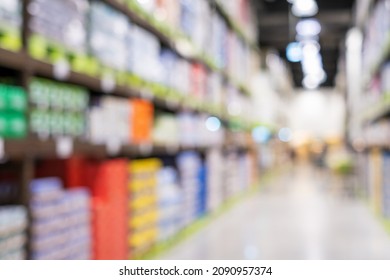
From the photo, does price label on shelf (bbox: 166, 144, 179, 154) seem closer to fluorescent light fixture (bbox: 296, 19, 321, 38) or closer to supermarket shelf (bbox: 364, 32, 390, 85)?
supermarket shelf (bbox: 364, 32, 390, 85)

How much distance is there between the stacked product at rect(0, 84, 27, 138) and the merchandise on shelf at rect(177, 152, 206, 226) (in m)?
2.62

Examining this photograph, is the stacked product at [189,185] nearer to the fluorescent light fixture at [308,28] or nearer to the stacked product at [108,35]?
the stacked product at [108,35]

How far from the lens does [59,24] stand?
250cm

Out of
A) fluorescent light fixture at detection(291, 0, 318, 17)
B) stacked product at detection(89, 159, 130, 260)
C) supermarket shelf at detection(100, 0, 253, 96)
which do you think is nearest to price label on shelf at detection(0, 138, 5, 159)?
stacked product at detection(89, 159, 130, 260)

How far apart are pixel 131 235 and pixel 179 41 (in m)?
2.01

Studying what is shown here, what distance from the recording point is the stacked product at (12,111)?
2074 mm

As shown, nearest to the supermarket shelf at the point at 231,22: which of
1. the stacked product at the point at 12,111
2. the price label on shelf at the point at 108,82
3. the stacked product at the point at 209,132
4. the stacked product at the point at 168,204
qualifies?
the stacked product at the point at 209,132

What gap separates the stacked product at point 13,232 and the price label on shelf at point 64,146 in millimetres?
380

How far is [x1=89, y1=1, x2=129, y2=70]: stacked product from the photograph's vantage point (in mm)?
2900

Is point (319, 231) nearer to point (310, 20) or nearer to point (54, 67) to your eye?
point (54, 67)

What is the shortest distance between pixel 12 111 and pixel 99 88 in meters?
0.93

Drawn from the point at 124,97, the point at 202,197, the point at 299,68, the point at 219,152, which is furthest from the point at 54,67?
the point at 299,68

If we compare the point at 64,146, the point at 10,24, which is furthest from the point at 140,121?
the point at 10,24

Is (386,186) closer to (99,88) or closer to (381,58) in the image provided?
(381,58)
